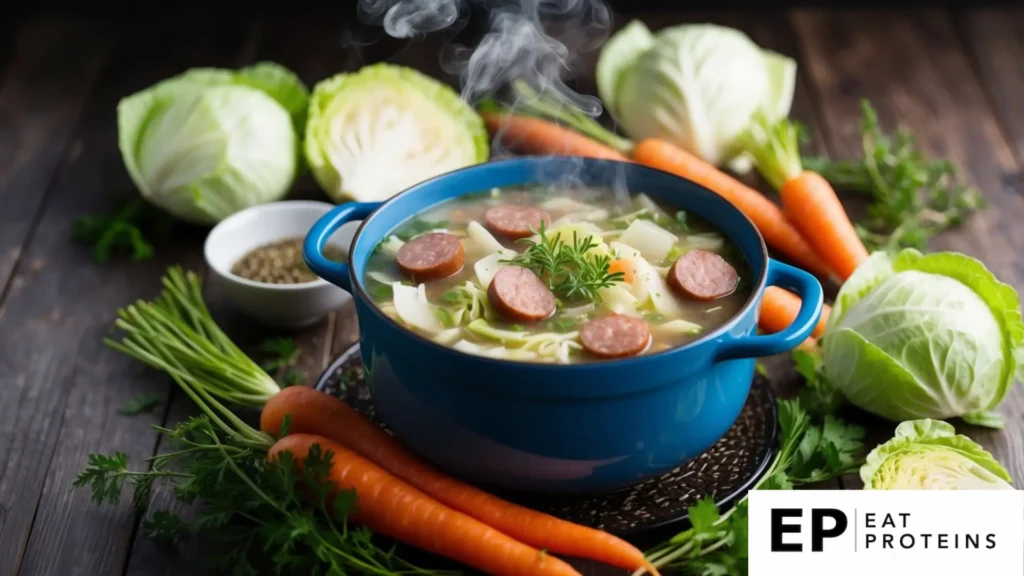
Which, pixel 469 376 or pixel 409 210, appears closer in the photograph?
pixel 469 376

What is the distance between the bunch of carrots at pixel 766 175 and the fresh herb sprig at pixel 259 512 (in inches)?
57.0

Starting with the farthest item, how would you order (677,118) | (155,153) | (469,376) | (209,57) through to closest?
(209,57)
(677,118)
(155,153)
(469,376)

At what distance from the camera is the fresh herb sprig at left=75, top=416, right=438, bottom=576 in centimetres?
246

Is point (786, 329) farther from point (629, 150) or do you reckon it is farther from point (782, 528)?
point (629, 150)

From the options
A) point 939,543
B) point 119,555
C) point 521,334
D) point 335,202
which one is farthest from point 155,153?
point 939,543

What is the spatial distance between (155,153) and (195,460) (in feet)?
5.22

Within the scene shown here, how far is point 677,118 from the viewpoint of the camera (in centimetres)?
433

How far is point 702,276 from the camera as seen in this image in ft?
8.98

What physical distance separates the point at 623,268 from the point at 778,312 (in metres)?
0.82

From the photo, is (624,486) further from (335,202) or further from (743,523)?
(335,202)

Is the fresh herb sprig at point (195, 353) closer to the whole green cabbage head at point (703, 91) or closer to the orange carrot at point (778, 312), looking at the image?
the orange carrot at point (778, 312)

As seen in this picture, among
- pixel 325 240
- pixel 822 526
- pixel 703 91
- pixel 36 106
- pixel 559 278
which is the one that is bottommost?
pixel 36 106

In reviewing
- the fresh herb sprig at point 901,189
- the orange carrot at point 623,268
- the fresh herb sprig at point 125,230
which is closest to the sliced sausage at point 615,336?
the orange carrot at point 623,268

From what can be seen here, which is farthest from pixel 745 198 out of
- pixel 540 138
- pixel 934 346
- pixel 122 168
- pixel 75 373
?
pixel 122 168
